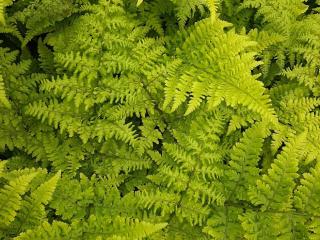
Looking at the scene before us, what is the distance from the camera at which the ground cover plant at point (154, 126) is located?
2787 mm

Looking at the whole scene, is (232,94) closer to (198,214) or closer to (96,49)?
(198,214)

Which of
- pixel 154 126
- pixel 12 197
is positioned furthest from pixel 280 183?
pixel 12 197

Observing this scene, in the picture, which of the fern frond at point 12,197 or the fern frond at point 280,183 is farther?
the fern frond at point 280,183

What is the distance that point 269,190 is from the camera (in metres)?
2.80

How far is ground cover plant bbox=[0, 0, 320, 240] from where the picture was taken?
9.14 ft

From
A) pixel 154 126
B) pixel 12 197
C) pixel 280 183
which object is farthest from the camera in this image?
pixel 154 126

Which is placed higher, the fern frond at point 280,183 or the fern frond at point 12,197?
the fern frond at point 12,197

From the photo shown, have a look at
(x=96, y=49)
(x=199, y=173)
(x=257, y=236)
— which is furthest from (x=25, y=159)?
(x=257, y=236)

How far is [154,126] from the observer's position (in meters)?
3.10

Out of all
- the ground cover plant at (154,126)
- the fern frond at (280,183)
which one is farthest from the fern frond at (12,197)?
the fern frond at (280,183)

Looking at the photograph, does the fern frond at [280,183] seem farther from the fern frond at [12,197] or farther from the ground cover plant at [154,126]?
the fern frond at [12,197]

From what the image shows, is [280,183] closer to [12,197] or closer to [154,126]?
[154,126]

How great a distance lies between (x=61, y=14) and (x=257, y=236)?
2.14 m

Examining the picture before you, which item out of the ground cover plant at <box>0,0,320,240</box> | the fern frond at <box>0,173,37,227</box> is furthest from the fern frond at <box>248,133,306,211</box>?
the fern frond at <box>0,173,37,227</box>
